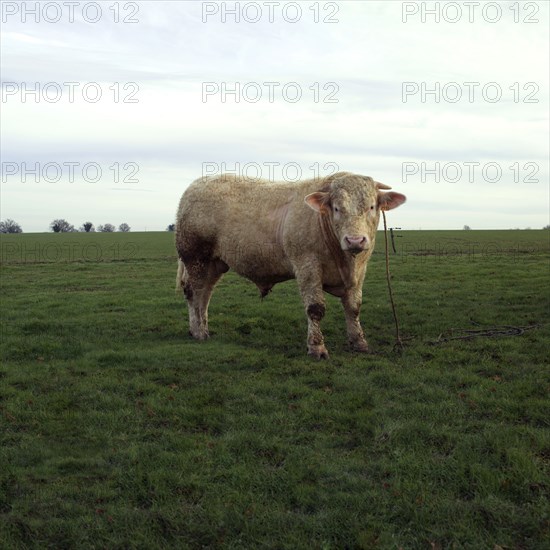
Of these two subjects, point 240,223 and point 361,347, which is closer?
point 361,347

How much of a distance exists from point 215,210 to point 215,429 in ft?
18.1

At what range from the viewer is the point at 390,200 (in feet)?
32.6

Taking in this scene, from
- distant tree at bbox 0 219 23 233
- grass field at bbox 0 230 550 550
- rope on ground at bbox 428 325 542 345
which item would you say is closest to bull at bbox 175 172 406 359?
grass field at bbox 0 230 550 550

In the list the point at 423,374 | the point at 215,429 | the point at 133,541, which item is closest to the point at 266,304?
the point at 423,374

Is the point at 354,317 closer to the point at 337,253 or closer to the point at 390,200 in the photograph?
the point at 337,253

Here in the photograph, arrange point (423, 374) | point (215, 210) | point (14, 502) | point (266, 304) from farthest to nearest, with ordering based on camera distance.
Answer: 1. point (266, 304)
2. point (215, 210)
3. point (423, 374)
4. point (14, 502)

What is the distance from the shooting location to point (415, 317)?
1323cm

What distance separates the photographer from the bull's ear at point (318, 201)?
31.3ft

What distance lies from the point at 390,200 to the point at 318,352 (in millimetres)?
2666

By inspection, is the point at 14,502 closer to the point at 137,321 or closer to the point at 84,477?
the point at 84,477

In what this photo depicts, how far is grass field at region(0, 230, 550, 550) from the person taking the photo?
4.84 metres

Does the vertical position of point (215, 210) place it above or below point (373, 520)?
above

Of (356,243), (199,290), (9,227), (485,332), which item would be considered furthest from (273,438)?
(9,227)

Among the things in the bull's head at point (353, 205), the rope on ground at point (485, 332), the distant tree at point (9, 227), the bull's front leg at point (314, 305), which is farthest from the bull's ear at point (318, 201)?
the distant tree at point (9, 227)
